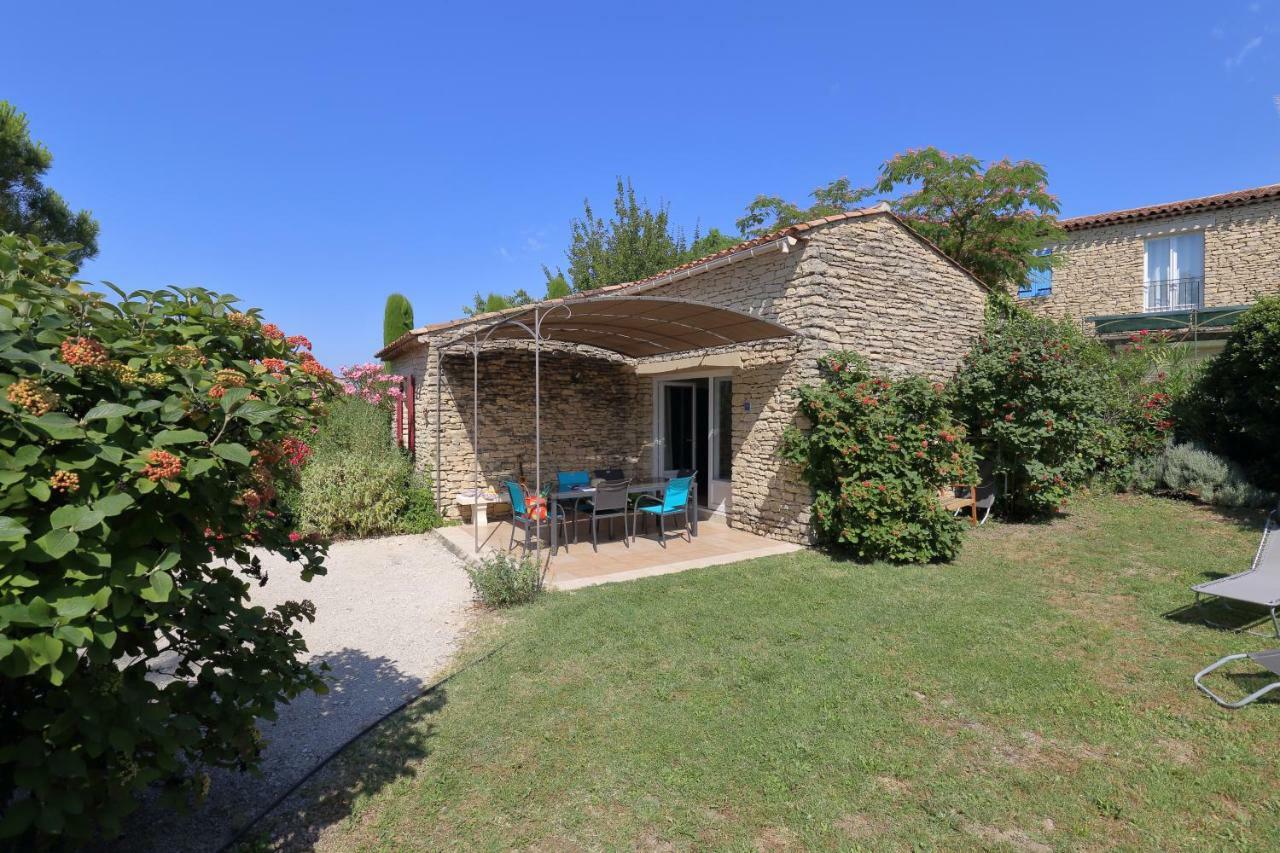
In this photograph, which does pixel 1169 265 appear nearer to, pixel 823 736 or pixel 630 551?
pixel 630 551

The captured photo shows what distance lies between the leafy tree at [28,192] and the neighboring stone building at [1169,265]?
20242mm

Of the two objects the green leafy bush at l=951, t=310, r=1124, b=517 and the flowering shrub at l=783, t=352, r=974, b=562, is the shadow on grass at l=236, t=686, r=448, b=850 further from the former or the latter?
the green leafy bush at l=951, t=310, r=1124, b=517

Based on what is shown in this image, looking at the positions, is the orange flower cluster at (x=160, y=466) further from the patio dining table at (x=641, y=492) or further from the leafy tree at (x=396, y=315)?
the leafy tree at (x=396, y=315)

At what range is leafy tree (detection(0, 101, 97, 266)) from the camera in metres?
9.18

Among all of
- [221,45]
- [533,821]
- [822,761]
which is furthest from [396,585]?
[221,45]

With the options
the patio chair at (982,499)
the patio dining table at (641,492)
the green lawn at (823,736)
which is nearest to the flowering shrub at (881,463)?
the green lawn at (823,736)

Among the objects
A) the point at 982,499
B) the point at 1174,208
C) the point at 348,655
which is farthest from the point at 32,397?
the point at 1174,208

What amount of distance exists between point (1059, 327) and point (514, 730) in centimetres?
1080

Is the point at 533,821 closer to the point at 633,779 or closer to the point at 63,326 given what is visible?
the point at 633,779

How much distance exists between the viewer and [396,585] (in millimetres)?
6973

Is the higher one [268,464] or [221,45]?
[221,45]

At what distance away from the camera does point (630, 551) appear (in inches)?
324

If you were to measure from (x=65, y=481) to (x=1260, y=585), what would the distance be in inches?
306

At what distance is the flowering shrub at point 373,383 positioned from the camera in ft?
43.3
